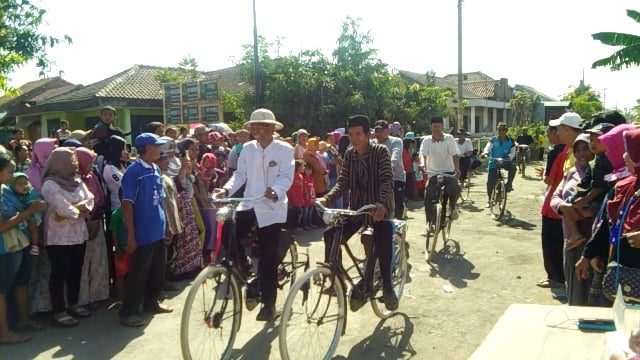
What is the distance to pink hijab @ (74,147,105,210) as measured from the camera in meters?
5.59

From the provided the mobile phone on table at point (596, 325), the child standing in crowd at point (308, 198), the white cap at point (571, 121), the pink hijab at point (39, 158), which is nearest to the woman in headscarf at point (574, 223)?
the white cap at point (571, 121)

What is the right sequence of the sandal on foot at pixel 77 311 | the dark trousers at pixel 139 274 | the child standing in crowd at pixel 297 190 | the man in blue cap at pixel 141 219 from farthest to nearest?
1. the child standing in crowd at pixel 297 190
2. the sandal on foot at pixel 77 311
3. the dark trousers at pixel 139 274
4. the man in blue cap at pixel 141 219

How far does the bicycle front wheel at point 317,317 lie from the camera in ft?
13.7

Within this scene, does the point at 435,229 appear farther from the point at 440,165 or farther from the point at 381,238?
the point at 381,238

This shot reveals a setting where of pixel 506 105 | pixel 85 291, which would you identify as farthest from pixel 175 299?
pixel 506 105

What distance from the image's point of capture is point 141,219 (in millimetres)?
5328

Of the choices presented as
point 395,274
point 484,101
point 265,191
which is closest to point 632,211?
point 395,274

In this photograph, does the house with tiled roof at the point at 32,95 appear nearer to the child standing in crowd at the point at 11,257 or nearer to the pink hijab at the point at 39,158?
the pink hijab at the point at 39,158

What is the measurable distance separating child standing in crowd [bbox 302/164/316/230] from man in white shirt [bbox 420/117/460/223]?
7.49ft

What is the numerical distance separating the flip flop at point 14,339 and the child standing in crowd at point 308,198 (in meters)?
5.38

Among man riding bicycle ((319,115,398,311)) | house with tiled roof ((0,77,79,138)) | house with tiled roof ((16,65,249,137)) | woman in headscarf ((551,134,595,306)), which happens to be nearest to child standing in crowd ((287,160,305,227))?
man riding bicycle ((319,115,398,311))

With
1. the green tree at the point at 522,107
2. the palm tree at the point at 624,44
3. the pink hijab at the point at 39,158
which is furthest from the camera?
the green tree at the point at 522,107

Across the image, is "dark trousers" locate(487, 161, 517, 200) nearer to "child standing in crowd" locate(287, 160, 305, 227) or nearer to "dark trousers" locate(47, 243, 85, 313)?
"child standing in crowd" locate(287, 160, 305, 227)

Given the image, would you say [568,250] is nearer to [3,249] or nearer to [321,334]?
[321,334]
